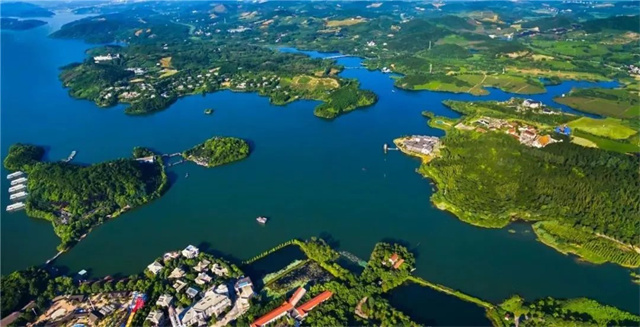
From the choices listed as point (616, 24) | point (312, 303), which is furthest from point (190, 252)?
point (616, 24)

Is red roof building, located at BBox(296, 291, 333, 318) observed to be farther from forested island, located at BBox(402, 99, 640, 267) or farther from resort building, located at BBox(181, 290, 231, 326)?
forested island, located at BBox(402, 99, 640, 267)

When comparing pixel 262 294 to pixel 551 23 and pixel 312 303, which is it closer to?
pixel 312 303

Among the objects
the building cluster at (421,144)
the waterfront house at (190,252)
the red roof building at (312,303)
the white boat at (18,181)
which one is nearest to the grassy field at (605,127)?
the building cluster at (421,144)

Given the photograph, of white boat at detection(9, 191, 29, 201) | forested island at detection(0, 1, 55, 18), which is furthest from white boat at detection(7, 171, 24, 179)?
forested island at detection(0, 1, 55, 18)

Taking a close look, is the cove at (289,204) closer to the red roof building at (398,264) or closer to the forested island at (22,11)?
the red roof building at (398,264)

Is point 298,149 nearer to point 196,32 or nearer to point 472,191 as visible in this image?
point 472,191

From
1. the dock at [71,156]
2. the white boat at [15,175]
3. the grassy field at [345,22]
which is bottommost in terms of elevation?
the dock at [71,156]
